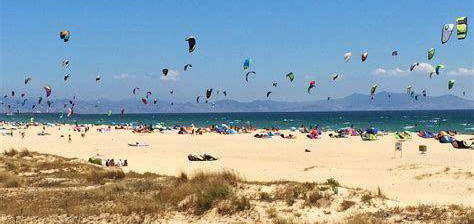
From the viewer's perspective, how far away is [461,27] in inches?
814

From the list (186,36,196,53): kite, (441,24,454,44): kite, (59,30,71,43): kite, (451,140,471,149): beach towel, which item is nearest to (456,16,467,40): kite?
(441,24,454,44): kite

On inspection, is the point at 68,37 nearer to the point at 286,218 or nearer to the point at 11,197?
the point at 11,197

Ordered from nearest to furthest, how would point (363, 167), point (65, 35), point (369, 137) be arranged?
point (363, 167)
point (65, 35)
point (369, 137)

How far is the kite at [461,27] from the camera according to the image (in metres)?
20.1

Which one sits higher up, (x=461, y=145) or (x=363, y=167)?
(x=461, y=145)

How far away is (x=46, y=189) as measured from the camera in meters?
13.8

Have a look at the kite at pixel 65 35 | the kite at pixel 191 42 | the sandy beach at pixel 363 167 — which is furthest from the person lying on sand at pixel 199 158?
the kite at pixel 65 35

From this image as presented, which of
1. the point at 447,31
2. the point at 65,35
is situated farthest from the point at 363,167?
the point at 65,35

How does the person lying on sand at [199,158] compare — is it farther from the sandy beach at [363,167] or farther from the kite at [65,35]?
the kite at [65,35]

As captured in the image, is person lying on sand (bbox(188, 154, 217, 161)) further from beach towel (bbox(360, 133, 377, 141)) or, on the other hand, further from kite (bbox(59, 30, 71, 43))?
beach towel (bbox(360, 133, 377, 141))

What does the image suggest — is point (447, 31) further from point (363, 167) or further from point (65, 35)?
point (65, 35)

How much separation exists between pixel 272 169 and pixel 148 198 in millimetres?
11404

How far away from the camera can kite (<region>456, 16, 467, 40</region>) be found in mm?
20150

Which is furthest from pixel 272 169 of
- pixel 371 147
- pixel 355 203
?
pixel 371 147
